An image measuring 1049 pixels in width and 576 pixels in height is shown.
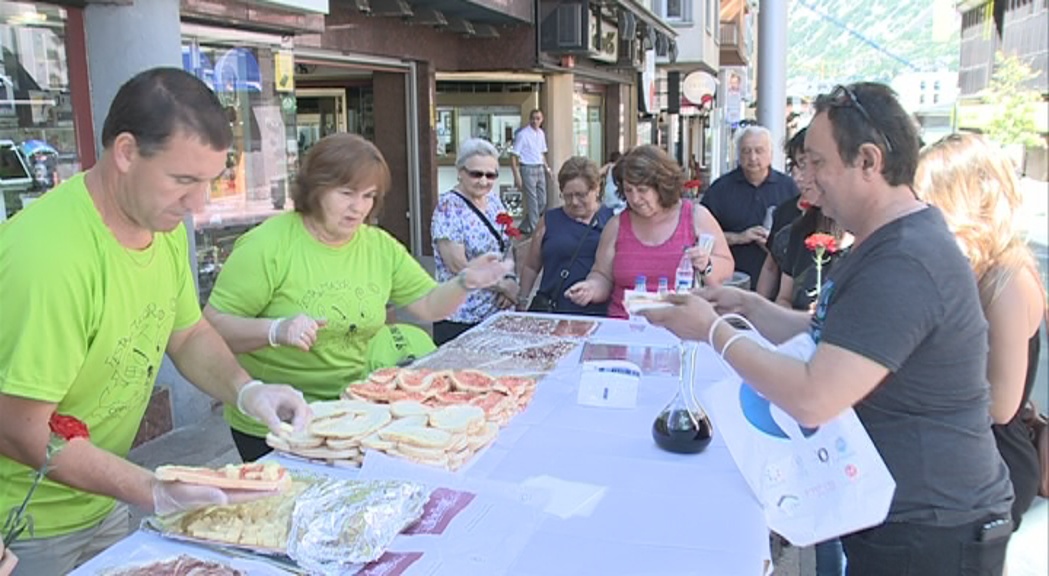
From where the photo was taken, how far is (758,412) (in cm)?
207

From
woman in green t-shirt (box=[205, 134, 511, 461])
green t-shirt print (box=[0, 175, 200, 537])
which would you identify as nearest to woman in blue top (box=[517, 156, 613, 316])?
woman in green t-shirt (box=[205, 134, 511, 461])

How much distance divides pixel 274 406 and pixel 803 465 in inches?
52.5

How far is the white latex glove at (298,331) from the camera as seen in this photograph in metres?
2.56

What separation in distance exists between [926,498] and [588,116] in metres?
15.9

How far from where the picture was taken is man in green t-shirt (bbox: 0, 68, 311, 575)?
5.74 ft

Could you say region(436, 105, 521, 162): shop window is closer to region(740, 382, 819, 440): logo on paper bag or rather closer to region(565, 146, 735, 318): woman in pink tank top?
region(565, 146, 735, 318): woman in pink tank top

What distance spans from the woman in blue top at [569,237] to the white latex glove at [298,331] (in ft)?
7.07

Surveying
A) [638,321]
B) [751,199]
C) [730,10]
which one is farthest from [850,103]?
[730,10]

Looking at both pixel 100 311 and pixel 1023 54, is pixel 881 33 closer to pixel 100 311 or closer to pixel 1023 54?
pixel 1023 54

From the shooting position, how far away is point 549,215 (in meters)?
4.93

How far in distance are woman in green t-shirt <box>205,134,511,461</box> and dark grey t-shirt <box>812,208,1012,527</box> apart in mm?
1550

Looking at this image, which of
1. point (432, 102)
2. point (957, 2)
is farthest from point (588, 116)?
point (957, 2)

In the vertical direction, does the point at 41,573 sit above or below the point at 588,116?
below

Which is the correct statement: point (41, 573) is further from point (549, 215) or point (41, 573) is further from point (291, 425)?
point (549, 215)
